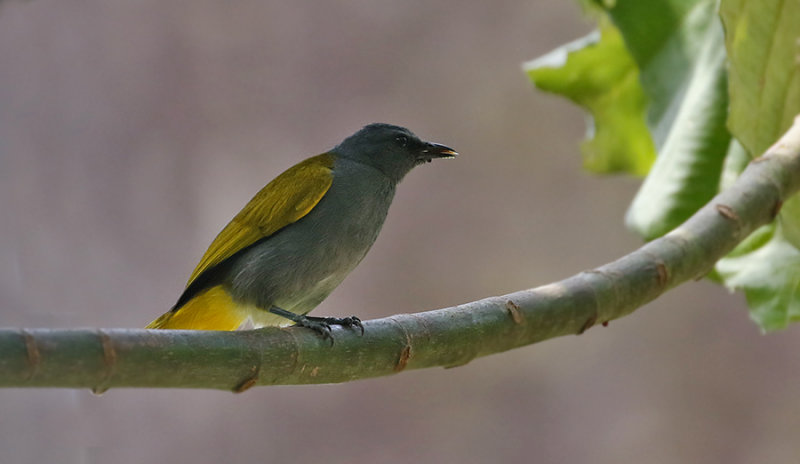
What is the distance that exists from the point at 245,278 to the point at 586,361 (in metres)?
4.29

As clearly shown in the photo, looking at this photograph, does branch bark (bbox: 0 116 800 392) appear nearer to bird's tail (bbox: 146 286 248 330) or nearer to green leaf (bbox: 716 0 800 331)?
green leaf (bbox: 716 0 800 331)

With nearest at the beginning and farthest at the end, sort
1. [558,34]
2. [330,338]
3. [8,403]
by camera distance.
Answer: [330,338], [8,403], [558,34]

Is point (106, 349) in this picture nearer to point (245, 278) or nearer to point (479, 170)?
point (245, 278)

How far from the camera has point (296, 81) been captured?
5.80 meters

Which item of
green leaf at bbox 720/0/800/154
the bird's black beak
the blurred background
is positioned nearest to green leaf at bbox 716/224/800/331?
green leaf at bbox 720/0/800/154

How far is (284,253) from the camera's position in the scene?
6.48ft

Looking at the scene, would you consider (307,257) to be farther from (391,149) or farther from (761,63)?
(761,63)

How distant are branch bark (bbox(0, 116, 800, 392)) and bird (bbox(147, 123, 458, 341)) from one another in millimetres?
432

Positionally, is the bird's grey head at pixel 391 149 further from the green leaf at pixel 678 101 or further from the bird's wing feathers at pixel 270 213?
the green leaf at pixel 678 101

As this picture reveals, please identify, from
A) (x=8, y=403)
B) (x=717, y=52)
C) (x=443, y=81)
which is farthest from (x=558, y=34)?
(x=8, y=403)

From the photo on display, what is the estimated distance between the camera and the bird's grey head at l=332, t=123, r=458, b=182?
2330 millimetres

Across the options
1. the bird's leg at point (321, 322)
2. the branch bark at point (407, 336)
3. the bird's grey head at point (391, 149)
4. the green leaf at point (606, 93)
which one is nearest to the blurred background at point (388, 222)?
the green leaf at point (606, 93)

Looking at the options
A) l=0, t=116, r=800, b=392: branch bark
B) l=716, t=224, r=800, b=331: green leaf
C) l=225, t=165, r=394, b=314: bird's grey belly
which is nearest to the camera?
l=0, t=116, r=800, b=392: branch bark

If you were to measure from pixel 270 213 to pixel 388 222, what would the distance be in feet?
12.5
